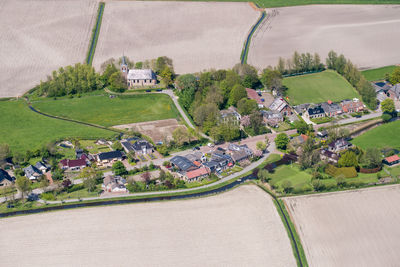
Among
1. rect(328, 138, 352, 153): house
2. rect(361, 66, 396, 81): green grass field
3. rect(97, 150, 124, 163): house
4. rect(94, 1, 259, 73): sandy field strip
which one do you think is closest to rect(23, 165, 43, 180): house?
rect(97, 150, 124, 163): house

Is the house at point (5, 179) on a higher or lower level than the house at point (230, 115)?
lower

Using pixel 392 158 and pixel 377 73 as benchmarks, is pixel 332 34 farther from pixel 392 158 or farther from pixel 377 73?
pixel 392 158

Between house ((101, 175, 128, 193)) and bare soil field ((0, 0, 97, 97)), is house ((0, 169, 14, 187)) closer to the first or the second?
house ((101, 175, 128, 193))

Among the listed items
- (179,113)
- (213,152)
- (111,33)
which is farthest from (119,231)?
(111,33)

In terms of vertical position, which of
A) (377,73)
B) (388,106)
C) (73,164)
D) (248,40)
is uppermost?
(248,40)

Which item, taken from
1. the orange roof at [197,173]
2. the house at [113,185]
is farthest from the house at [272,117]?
the house at [113,185]

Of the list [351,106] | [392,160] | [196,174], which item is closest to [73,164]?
[196,174]

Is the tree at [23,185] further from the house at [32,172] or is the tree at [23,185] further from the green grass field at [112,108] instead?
the green grass field at [112,108]
